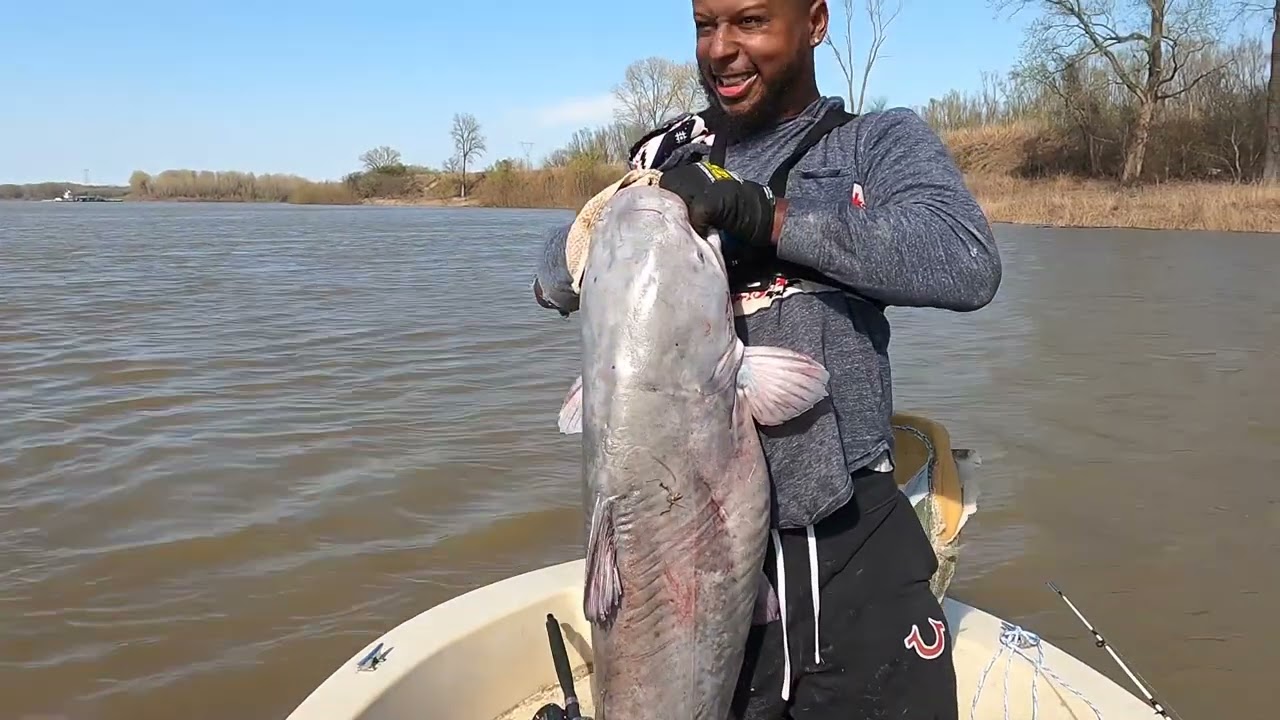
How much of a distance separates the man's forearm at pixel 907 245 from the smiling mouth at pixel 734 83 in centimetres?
36

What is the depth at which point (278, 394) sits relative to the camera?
25.2 feet

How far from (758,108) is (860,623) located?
104 cm

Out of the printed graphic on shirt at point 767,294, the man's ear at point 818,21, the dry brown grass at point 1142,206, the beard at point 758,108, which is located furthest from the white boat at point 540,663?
the dry brown grass at point 1142,206

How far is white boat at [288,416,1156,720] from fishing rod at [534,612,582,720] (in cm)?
5

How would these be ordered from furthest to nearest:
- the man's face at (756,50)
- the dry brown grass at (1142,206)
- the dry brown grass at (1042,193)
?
the dry brown grass at (1042,193) < the dry brown grass at (1142,206) < the man's face at (756,50)

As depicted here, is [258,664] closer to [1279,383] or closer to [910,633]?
[910,633]

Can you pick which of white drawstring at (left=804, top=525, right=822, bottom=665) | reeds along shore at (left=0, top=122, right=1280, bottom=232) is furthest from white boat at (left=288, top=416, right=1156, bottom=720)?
reeds along shore at (left=0, top=122, right=1280, bottom=232)

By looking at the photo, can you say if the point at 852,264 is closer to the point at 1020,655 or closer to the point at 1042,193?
the point at 1020,655

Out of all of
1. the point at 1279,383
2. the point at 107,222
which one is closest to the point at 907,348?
the point at 1279,383

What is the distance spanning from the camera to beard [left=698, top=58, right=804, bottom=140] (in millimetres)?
1951

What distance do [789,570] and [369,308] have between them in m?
10.9

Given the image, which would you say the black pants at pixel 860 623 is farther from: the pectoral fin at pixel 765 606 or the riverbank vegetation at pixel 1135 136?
the riverbank vegetation at pixel 1135 136

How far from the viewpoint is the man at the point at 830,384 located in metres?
1.83

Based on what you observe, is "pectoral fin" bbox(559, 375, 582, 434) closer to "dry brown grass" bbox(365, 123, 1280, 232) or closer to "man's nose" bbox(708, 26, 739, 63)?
"man's nose" bbox(708, 26, 739, 63)
